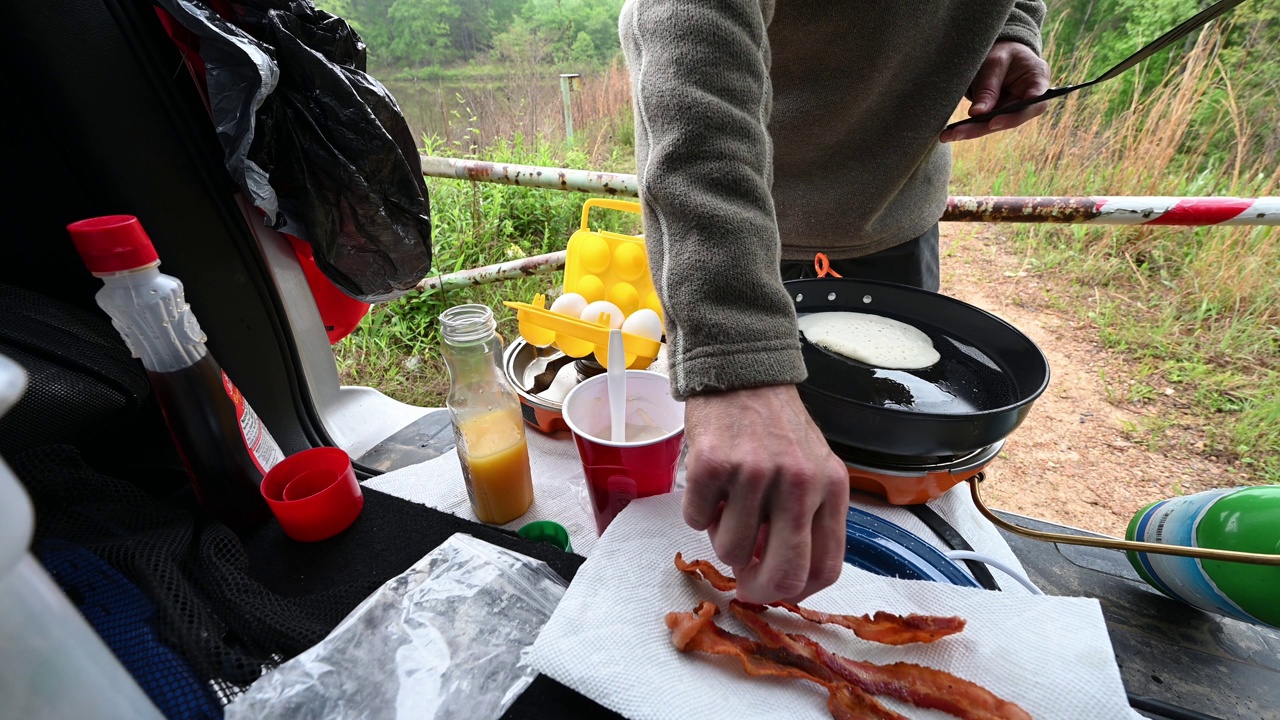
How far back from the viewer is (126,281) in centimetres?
64

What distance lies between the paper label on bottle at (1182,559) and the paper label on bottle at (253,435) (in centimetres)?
139

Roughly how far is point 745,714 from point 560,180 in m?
1.52

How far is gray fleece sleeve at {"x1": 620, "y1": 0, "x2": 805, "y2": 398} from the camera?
58 cm

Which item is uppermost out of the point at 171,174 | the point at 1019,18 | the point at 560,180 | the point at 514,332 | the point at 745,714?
the point at 1019,18

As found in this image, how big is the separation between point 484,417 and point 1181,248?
Result: 13.1 ft

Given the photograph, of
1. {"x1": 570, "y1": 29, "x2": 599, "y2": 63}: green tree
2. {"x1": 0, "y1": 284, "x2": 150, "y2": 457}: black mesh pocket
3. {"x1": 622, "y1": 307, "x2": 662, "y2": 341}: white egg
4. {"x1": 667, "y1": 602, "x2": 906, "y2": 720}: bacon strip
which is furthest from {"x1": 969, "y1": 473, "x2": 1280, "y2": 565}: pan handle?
{"x1": 570, "y1": 29, "x2": 599, "y2": 63}: green tree

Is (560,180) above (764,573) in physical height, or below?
above

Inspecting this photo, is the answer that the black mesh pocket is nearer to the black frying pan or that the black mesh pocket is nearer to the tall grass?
the black frying pan

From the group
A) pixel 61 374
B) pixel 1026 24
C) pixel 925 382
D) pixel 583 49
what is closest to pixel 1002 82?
pixel 1026 24

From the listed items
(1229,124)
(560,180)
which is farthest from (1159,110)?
(560,180)

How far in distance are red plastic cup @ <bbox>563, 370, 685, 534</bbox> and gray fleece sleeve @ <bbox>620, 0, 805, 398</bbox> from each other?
0.59ft

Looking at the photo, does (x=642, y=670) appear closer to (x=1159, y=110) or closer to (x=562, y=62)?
(x=1159, y=110)

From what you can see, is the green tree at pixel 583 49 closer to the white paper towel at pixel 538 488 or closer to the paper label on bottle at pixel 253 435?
the white paper towel at pixel 538 488

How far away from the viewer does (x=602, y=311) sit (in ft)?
3.91
